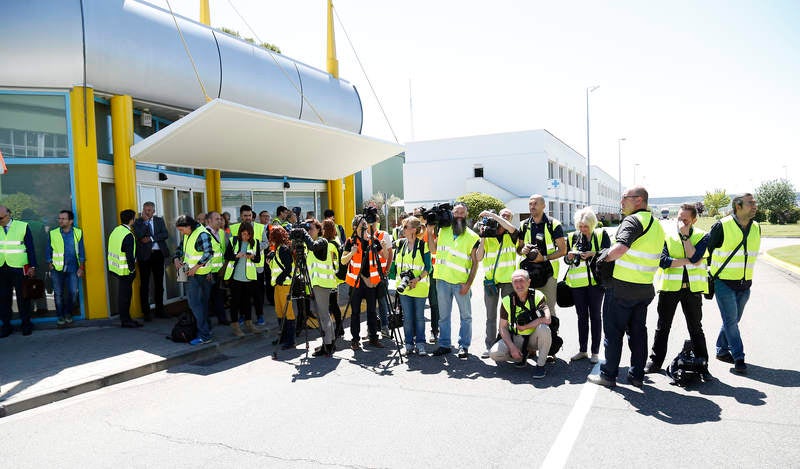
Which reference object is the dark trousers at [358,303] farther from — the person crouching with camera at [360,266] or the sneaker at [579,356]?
the sneaker at [579,356]

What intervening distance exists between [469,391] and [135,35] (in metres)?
7.65

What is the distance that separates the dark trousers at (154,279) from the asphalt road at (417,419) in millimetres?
3052

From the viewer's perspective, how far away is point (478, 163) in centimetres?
4497

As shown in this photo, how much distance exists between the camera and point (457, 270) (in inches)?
241

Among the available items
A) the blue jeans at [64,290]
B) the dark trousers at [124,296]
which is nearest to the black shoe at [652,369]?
the dark trousers at [124,296]

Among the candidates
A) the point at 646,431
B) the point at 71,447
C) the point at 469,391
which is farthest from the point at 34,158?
the point at 646,431

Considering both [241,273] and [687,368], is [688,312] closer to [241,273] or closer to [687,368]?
[687,368]

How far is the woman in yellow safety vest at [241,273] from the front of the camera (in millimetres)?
7535

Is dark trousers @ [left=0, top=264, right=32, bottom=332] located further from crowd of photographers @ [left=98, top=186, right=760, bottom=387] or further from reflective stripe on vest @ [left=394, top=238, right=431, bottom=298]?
reflective stripe on vest @ [left=394, top=238, right=431, bottom=298]

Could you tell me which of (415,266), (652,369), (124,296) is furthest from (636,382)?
(124,296)

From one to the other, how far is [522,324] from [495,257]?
912mm

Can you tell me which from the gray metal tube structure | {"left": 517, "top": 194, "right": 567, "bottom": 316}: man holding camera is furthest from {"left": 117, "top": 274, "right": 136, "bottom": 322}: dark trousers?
{"left": 517, "top": 194, "right": 567, "bottom": 316}: man holding camera

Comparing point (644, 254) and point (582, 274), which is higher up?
point (644, 254)

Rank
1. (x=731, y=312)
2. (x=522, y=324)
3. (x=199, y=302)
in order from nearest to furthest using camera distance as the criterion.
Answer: (x=731, y=312) → (x=522, y=324) → (x=199, y=302)
